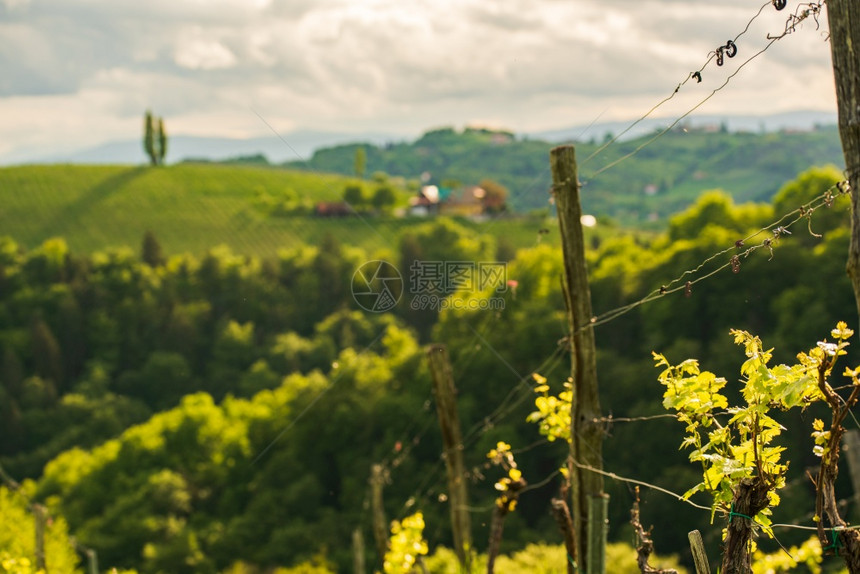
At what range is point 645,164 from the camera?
175750 mm

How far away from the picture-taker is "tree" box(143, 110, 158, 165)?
348 ft

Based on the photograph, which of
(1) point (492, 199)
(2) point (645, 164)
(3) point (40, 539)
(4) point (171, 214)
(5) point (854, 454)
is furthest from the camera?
(2) point (645, 164)

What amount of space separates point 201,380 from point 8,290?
20957 millimetres

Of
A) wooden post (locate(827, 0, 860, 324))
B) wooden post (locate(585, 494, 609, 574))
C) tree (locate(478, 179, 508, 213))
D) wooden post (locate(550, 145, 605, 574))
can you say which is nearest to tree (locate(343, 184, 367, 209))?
tree (locate(478, 179, 508, 213))

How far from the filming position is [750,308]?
2806 centimetres

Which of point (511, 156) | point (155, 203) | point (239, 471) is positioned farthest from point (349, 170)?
point (239, 471)

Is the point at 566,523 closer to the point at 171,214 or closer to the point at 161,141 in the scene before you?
the point at 171,214

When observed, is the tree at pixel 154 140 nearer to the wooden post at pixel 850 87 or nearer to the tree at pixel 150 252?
the tree at pixel 150 252

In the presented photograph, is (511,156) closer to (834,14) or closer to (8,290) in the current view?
(8,290)

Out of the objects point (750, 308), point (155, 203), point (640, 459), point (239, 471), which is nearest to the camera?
point (640, 459)

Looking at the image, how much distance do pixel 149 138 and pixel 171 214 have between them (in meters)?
16.6

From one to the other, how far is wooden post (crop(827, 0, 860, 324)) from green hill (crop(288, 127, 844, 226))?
137 metres

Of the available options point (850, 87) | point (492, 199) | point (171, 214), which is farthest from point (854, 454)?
point (171, 214)

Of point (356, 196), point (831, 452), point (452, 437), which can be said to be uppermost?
point (356, 196)
